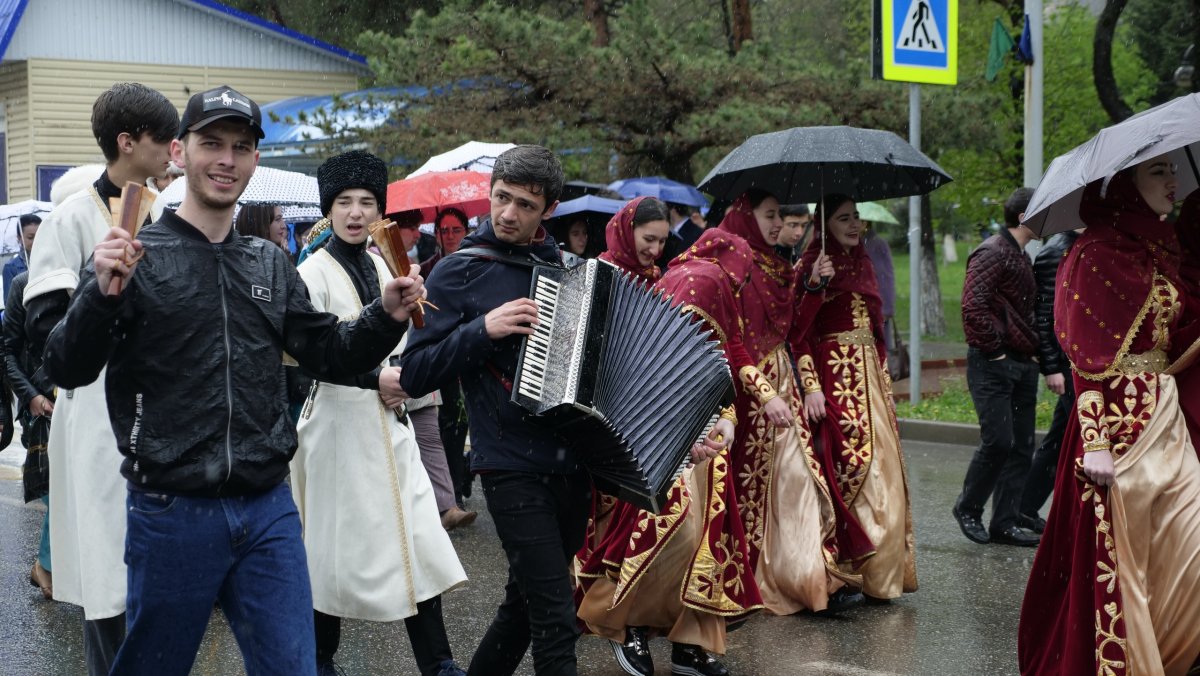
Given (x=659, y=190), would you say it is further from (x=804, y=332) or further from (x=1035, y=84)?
(x=804, y=332)

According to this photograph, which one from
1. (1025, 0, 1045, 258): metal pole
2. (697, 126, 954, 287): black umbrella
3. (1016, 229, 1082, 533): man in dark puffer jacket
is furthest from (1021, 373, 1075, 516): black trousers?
(1025, 0, 1045, 258): metal pole

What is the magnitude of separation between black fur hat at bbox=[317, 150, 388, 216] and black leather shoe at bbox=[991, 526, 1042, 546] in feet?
14.7

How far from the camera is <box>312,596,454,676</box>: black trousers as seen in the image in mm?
5074

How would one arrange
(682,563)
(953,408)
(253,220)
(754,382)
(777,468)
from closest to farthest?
(682,563)
(754,382)
(777,468)
(253,220)
(953,408)

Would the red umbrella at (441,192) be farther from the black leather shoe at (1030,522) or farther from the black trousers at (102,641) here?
the black trousers at (102,641)

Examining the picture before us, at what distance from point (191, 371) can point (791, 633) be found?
12.0ft

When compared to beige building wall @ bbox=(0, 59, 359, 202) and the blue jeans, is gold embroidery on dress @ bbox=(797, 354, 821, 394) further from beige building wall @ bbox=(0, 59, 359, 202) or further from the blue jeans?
beige building wall @ bbox=(0, 59, 359, 202)

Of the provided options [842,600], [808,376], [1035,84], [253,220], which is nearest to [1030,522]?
[842,600]

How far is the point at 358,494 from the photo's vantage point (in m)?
5.11

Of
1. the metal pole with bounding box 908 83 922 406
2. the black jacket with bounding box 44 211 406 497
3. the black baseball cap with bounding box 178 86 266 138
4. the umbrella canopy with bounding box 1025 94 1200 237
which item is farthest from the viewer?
the metal pole with bounding box 908 83 922 406

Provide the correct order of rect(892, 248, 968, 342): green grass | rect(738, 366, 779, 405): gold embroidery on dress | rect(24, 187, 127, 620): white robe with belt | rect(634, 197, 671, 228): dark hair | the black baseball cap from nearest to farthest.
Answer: the black baseball cap → rect(24, 187, 127, 620): white robe with belt → rect(738, 366, 779, 405): gold embroidery on dress → rect(634, 197, 671, 228): dark hair → rect(892, 248, 968, 342): green grass

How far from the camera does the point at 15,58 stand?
2444 cm

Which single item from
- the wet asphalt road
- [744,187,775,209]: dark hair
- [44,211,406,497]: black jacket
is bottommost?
the wet asphalt road

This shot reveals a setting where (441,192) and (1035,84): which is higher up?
(1035,84)
